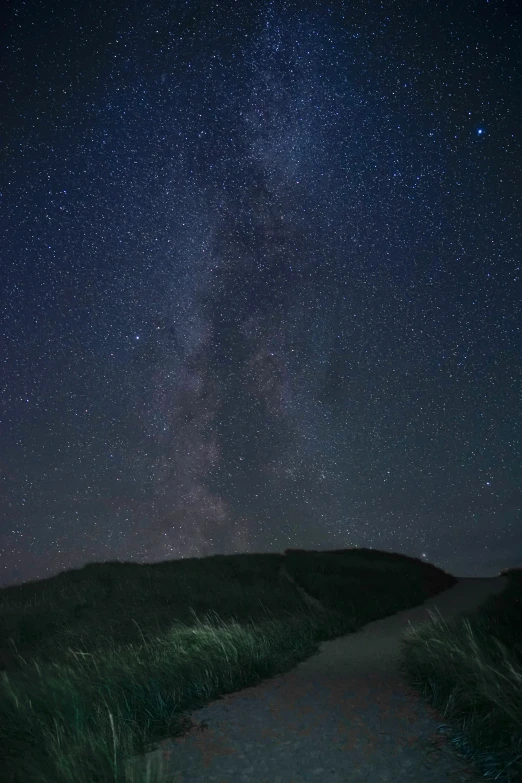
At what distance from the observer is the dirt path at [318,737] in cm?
480

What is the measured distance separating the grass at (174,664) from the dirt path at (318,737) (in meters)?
0.22

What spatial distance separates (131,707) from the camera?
6137 millimetres

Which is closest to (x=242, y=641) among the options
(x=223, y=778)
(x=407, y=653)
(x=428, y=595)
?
(x=407, y=653)

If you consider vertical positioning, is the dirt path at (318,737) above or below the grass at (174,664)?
below

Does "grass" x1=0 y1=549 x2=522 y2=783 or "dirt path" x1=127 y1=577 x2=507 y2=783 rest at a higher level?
"grass" x1=0 y1=549 x2=522 y2=783

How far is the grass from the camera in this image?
473 centimetres

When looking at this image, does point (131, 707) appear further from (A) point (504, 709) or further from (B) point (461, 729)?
(A) point (504, 709)

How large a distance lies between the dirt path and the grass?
224 mm

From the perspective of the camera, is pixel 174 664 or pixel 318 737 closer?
pixel 318 737

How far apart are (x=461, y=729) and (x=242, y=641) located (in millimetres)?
4034

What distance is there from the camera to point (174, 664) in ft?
24.5

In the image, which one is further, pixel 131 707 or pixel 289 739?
pixel 131 707

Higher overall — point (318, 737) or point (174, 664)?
point (174, 664)

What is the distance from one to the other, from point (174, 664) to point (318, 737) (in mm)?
2594
